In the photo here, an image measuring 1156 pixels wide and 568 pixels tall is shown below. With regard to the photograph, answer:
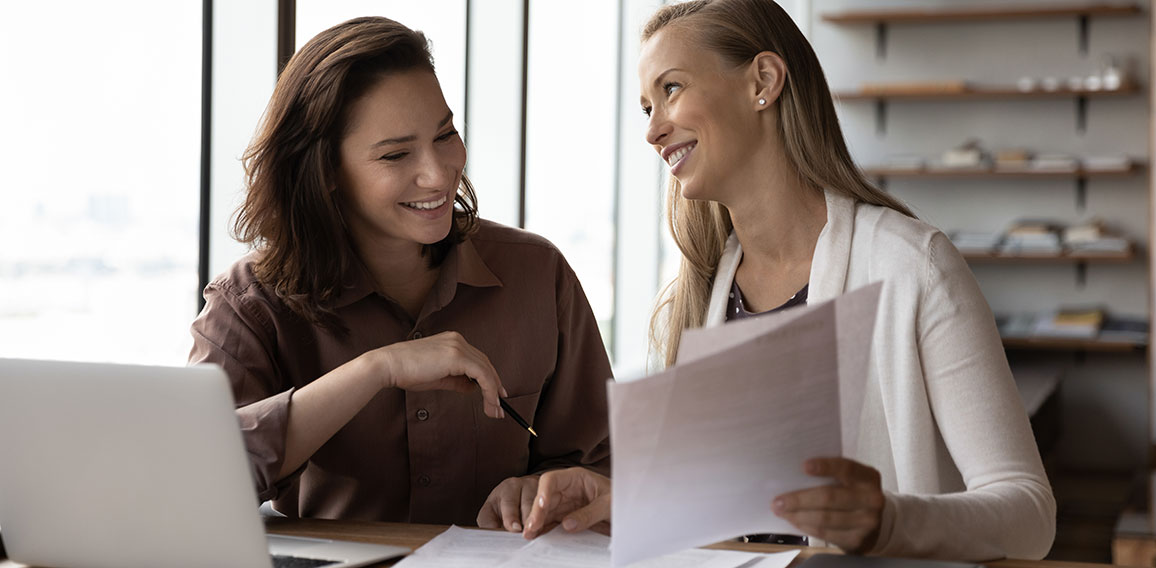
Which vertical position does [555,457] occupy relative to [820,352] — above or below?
below

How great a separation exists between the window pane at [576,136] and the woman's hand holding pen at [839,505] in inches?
115

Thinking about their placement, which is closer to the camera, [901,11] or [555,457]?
[555,457]

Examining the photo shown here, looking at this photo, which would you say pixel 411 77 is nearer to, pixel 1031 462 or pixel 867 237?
pixel 867 237

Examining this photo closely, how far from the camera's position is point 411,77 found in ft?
5.37

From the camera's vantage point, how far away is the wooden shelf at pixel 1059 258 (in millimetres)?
4672

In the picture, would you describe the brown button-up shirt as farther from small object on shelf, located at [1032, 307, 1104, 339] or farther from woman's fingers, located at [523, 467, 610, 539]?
small object on shelf, located at [1032, 307, 1104, 339]

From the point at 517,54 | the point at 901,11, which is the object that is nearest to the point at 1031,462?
the point at 517,54

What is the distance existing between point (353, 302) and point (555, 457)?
392mm

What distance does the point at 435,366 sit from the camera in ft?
4.47

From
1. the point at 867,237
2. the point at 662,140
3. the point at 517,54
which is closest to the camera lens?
the point at 867,237

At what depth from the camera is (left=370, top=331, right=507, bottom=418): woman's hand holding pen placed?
1.36 meters

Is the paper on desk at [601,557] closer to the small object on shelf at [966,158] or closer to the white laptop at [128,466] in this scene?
the white laptop at [128,466]

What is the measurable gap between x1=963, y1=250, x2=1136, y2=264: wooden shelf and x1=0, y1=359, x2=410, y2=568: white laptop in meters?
4.22

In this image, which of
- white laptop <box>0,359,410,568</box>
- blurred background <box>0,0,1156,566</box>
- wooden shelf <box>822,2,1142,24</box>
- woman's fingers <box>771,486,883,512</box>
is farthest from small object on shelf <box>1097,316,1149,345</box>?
white laptop <box>0,359,410,568</box>
